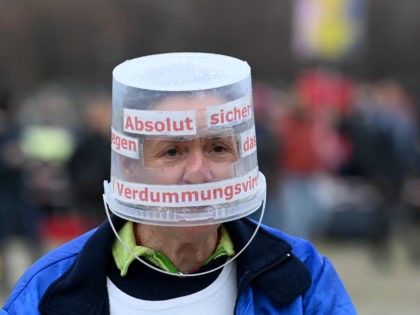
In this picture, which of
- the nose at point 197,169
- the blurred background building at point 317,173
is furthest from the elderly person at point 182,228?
the blurred background building at point 317,173

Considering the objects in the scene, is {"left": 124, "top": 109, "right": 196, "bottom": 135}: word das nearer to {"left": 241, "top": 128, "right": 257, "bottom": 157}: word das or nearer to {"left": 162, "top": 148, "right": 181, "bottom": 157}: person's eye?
{"left": 162, "top": 148, "right": 181, "bottom": 157}: person's eye

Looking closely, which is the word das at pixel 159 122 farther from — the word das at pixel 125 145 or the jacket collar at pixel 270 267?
the jacket collar at pixel 270 267

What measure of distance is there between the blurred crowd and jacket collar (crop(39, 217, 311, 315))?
7359 millimetres

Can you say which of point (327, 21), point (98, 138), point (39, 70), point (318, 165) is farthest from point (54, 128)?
point (39, 70)

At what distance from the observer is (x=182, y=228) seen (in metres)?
3.26

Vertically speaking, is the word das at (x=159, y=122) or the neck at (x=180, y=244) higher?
the word das at (x=159, y=122)

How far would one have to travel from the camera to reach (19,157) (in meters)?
11.4

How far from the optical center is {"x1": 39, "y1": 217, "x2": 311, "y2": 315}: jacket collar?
10.8 feet

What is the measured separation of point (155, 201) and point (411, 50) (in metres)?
49.2

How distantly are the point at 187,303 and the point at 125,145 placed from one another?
46 cm

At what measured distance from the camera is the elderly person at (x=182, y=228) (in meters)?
3.21

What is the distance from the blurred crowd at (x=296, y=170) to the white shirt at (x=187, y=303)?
7.40 metres

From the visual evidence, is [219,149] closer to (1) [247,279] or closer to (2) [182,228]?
(2) [182,228]

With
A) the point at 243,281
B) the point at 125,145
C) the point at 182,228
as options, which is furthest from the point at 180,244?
the point at 125,145
